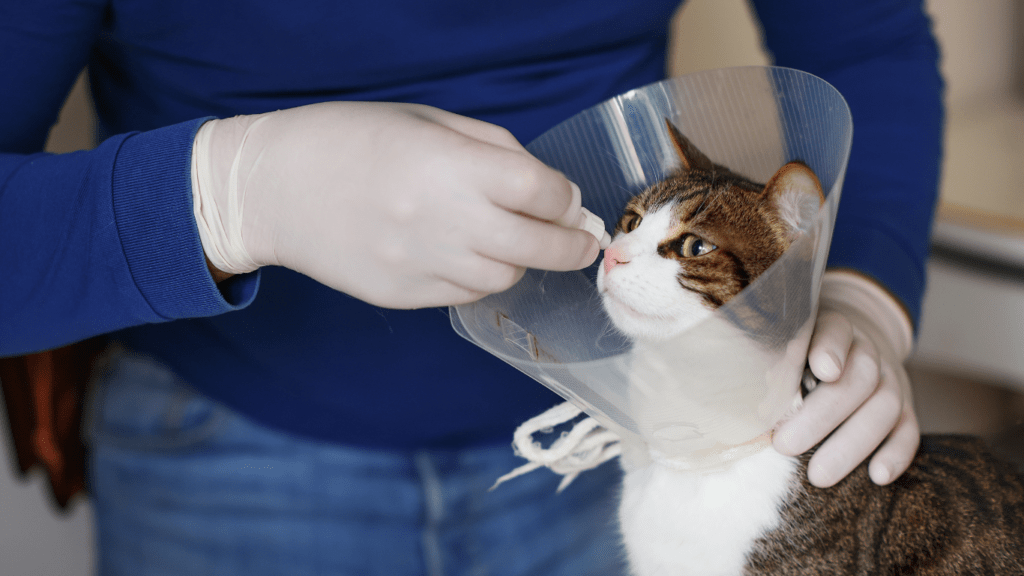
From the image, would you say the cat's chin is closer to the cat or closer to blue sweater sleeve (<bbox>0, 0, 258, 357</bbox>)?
the cat

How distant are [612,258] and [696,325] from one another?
179 millimetres

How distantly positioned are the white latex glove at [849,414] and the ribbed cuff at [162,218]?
→ 0.46m

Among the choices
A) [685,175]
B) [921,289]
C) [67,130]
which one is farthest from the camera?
[67,130]

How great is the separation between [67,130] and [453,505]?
30.9 inches

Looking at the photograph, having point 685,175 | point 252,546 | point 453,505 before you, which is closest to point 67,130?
point 252,546

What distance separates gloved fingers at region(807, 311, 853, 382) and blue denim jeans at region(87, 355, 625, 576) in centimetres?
30

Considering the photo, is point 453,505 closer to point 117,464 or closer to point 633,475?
point 633,475

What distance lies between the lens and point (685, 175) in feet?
2.02

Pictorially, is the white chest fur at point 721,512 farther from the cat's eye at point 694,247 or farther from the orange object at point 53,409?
the orange object at point 53,409

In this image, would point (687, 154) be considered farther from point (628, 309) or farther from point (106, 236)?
point (106, 236)

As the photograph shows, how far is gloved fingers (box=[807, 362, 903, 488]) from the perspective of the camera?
0.54 m

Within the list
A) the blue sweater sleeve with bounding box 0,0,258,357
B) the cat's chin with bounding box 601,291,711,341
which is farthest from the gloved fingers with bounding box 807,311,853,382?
the blue sweater sleeve with bounding box 0,0,258,357

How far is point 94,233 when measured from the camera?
19.2 inches

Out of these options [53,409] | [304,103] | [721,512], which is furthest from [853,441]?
[53,409]
